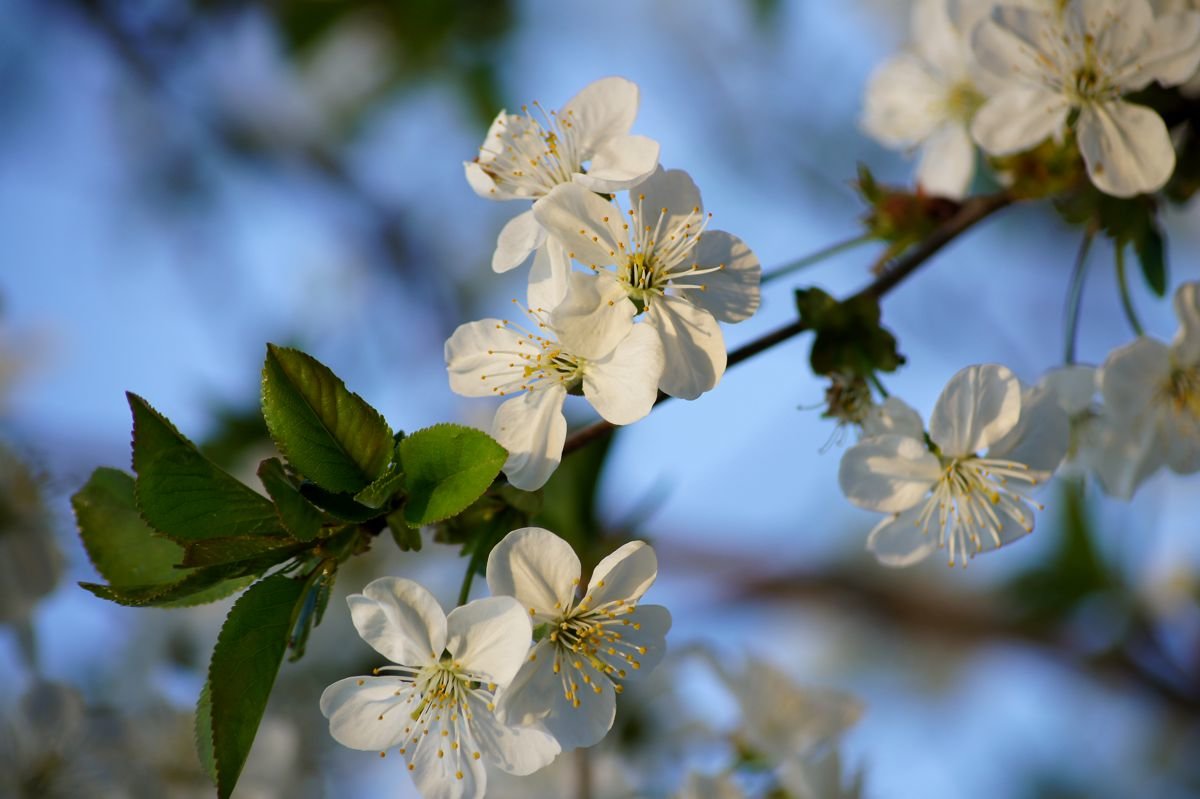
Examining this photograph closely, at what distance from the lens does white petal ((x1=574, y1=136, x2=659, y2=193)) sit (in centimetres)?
88

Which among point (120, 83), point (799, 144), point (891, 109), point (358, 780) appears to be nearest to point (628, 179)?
point (891, 109)

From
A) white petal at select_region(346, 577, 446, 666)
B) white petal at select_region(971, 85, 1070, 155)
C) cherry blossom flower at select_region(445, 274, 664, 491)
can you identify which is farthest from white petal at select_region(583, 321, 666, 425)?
white petal at select_region(971, 85, 1070, 155)

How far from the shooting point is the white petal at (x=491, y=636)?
815 millimetres

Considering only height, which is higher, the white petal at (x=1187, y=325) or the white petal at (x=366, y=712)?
the white petal at (x=366, y=712)

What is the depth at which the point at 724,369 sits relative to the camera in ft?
2.80

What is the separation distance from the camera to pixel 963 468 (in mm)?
995

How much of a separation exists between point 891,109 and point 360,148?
7.28ft

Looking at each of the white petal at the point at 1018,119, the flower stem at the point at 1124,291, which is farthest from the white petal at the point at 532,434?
the flower stem at the point at 1124,291

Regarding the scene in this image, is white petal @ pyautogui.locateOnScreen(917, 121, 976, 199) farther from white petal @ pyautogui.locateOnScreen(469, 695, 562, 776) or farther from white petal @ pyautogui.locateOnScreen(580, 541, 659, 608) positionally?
white petal @ pyautogui.locateOnScreen(469, 695, 562, 776)

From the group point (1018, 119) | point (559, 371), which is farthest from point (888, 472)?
point (1018, 119)

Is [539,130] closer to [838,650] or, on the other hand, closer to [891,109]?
[891,109]

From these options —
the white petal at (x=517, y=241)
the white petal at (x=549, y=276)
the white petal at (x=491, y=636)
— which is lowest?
the white petal at (x=491, y=636)

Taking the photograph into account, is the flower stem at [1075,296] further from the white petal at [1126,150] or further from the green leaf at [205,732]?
the green leaf at [205,732]

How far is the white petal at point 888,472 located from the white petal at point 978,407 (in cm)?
3
